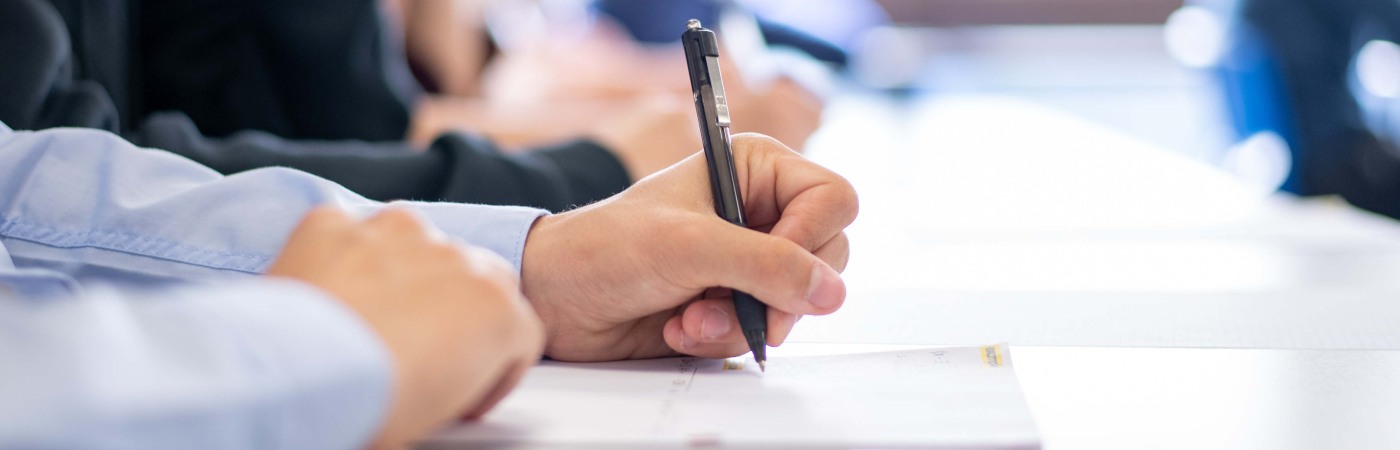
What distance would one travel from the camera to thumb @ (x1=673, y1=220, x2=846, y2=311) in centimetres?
48

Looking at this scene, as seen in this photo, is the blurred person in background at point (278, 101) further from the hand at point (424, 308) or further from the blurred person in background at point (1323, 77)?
the blurred person in background at point (1323, 77)

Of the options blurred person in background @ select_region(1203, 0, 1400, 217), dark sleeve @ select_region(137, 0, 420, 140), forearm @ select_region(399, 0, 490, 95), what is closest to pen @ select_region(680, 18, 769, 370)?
dark sleeve @ select_region(137, 0, 420, 140)

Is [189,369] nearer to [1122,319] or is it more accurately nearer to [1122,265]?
[1122,319]

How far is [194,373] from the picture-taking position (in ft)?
0.81

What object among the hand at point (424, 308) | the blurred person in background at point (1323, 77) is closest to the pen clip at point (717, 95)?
the hand at point (424, 308)

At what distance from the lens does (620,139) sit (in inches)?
41.1

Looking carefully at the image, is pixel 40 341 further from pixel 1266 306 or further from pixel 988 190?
pixel 988 190

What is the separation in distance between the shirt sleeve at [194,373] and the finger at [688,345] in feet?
0.79

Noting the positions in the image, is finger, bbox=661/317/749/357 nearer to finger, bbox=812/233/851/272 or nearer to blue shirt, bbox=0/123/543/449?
finger, bbox=812/233/851/272

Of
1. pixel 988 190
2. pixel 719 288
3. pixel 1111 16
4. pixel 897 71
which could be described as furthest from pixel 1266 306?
pixel 1111 16

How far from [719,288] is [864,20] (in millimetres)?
2767

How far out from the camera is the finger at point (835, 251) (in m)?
0.55

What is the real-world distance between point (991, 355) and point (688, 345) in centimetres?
14

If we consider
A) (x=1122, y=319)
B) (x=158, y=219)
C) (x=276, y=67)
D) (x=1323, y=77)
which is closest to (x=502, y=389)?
(x=158, y=219)
